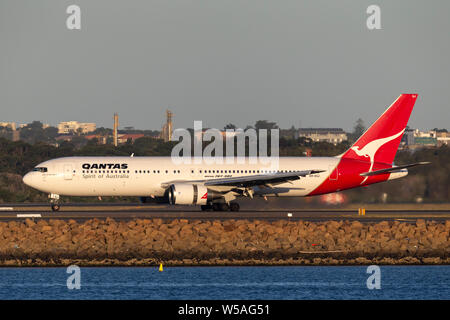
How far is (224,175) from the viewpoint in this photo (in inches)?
2190

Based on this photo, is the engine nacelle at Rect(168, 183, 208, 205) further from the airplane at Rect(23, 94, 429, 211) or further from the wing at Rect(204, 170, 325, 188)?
the wing at Rect(204, 170, 325, 188)

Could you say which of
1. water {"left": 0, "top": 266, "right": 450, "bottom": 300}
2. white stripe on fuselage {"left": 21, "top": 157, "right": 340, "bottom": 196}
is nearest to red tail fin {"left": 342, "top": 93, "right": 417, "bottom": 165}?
white stripe on fuselage {"left": 21, "top": 157, "right": 340, "bottom": 196}

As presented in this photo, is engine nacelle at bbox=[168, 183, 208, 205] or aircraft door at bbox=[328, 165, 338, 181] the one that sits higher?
aircraft door at bbox=[328, 165, 338, 181]

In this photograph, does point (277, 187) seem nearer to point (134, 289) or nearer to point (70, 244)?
point (70, 244)

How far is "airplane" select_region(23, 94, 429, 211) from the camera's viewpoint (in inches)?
2096

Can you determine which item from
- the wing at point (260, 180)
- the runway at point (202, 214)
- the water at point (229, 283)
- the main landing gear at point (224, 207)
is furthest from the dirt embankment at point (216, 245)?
the main landing gear at point (224, 207)

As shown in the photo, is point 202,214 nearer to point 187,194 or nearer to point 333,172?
point 187,194

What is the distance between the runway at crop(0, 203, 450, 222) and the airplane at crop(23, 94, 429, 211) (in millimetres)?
1098

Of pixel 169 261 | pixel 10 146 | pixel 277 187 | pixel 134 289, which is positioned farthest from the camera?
pixel 10 146

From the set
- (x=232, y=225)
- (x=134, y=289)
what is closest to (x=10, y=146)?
(x=232, y=225)

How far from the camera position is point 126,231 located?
3800 cm

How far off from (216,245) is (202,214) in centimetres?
1494
